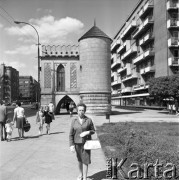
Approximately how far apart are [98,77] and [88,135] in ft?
82.0

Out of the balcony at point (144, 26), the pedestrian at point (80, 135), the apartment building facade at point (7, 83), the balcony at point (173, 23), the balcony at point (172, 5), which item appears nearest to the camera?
the pedestrian at point (80, 135)

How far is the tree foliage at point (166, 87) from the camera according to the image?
106ft

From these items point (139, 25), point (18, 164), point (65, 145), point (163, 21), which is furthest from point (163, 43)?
point (18, 164)

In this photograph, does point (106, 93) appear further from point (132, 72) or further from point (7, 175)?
point (132, 72)

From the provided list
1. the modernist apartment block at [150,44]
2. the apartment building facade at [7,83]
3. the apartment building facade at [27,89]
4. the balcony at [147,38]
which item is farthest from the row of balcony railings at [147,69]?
the apartment building facade at [27,89]

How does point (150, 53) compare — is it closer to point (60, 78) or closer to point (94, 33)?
point (94, 33)

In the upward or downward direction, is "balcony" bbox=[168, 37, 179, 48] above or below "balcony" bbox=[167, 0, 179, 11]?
below

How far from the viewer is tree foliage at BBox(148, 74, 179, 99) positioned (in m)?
32.2

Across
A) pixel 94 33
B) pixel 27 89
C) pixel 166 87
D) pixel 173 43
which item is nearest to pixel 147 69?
pixel 173 43

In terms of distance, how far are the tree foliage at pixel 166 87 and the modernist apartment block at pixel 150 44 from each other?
997cm

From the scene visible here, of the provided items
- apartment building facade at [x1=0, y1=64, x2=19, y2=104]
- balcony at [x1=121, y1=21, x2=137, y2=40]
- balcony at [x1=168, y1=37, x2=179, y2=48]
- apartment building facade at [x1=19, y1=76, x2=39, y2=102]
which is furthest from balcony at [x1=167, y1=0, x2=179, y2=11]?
apartment building facade at [x1=19, y1=76, x2=39, y2=102]

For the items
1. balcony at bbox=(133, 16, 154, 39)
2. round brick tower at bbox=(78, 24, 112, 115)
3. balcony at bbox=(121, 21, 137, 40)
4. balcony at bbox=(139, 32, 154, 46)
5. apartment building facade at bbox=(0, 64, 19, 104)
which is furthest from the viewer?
apartment building facade at bbox=(0, 64, 19, 104)

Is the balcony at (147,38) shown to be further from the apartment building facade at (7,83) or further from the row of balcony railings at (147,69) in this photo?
the apartment building facade at (7,83)

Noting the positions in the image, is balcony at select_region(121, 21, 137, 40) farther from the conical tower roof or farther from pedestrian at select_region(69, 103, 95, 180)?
pedestrian at select_region(69, 103, 95, 180)
